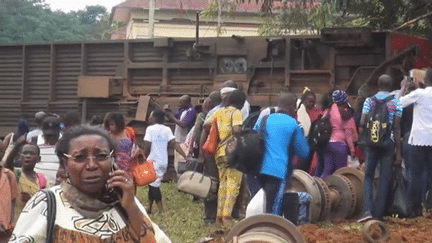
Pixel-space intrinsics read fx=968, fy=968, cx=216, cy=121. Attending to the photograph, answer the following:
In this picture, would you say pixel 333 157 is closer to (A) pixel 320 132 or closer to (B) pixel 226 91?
(A) pixel 320 132

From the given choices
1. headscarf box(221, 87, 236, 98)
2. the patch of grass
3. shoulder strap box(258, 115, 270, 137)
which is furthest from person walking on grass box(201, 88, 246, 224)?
shoulder strap box(258, 115, 270, 137)

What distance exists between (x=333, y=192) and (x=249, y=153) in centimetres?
277

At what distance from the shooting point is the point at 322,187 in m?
11.0

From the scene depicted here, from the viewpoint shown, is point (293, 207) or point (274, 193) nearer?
point (274, 193)

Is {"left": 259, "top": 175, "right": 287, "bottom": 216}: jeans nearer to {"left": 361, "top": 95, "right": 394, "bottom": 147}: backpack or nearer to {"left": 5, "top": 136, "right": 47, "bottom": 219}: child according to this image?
{"left": 361, "top": 95, "right": 394, "bottom": 147}: backpack

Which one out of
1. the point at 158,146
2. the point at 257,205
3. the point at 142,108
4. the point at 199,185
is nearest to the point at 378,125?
the point at 257,205

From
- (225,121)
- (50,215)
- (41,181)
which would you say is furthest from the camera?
(225,121)

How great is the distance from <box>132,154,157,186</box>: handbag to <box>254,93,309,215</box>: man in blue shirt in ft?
4.68

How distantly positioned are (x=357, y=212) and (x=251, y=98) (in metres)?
6.78

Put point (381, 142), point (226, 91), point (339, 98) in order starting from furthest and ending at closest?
point (339, 98), point (226, 91), point (381, 142)

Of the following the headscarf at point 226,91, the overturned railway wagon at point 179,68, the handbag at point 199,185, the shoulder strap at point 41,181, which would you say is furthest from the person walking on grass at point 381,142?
the overturned railway wagon at point 179,68

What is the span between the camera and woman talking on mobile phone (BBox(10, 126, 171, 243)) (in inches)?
170

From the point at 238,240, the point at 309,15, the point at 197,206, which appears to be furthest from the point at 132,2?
the point at 238,240

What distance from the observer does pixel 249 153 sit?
29.2 feet
